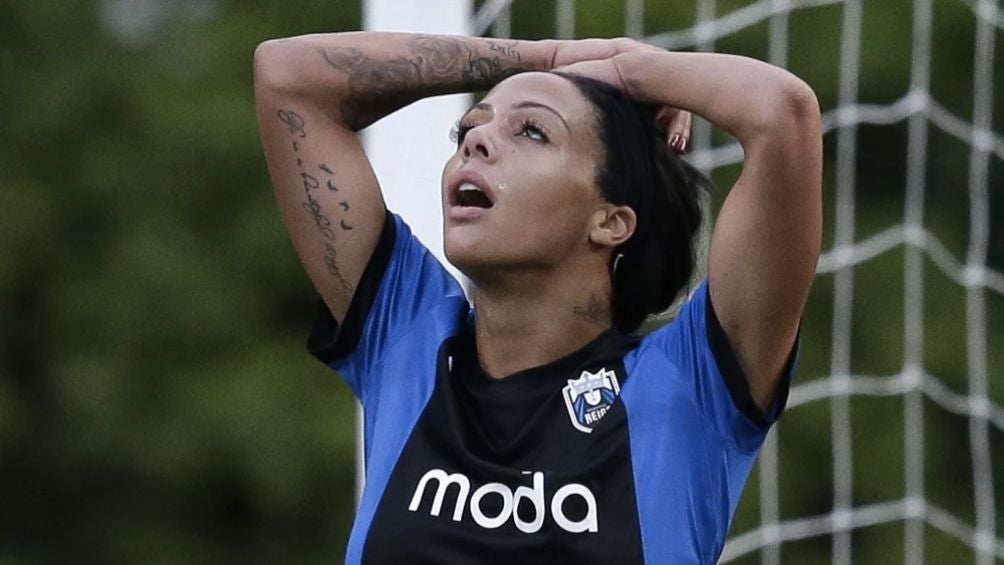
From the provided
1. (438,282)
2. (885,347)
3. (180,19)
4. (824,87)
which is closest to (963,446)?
(885,347)

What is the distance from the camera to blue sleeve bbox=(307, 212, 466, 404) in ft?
12.3

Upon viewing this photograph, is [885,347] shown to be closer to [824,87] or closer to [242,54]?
[824,87]

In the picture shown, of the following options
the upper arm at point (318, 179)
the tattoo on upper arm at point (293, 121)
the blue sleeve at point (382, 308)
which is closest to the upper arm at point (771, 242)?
the blue sleeve at point (382, 308)

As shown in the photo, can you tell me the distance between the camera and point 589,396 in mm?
3543

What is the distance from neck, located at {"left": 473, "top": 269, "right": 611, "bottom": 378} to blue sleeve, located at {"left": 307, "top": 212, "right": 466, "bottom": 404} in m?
0.11

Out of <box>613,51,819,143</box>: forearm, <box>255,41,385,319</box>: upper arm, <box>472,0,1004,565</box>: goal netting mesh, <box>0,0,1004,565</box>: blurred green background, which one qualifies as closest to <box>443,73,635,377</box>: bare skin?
<box>613,51,819,143</box>: forearm

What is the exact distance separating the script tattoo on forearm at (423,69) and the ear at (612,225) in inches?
13.1

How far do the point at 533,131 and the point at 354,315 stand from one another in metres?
0.40

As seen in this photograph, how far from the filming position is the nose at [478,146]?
11.7 feet

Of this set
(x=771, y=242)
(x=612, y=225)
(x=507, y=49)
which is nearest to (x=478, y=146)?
(x=612, y=225)

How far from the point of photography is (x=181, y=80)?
11.2m

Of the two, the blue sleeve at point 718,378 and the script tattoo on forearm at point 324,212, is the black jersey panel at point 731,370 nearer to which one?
the blue sleeve at point 718,378

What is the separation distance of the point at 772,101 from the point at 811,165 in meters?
0.11

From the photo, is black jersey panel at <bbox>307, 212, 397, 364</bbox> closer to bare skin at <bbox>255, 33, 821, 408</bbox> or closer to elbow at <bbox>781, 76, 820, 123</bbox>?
bare skin at <bbox>255, 33, 821, 408</bbox>
